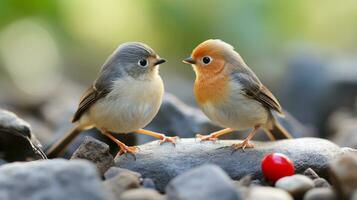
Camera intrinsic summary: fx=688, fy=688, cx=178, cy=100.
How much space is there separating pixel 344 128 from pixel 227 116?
2.45 m

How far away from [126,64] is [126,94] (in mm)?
308

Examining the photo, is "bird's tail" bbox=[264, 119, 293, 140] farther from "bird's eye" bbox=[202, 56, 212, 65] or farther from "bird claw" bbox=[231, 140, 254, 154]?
"bird's eye" bbox=[202, 56, 212, 65]

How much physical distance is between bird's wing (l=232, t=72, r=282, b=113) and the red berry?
1.15 m

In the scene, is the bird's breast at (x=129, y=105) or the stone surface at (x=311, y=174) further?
the bird's breast at (x=129, y=105)

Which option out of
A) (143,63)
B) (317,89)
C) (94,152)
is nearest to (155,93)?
(143,63)

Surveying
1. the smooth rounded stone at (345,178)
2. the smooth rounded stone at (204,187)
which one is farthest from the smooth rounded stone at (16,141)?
the smooth rounded stone at (345,178)

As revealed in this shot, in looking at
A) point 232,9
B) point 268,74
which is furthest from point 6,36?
point 268,74

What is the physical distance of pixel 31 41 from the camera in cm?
1096

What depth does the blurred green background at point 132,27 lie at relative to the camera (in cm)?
1082

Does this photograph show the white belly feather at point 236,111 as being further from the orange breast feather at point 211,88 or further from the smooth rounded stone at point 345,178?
the smooth rounded stone at point 345,178

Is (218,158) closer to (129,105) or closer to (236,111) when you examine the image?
(236,111)

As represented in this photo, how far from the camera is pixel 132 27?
429 inches

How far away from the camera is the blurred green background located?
10820mm

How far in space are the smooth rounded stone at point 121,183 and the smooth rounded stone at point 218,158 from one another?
0.64 meters
